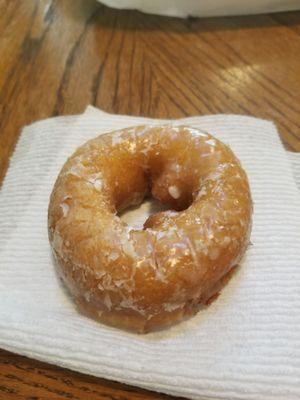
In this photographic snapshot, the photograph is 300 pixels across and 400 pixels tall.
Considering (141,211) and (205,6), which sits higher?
→ (205,6)

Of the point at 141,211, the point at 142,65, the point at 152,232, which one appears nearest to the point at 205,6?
the point at 142,65

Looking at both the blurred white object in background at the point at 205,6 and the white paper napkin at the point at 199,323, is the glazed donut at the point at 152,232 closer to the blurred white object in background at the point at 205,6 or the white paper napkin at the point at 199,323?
the white paper napkin at the point at 199,323

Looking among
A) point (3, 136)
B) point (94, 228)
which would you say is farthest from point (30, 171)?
point (94, 228)

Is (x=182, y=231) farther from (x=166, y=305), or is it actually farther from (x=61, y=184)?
(x=61, y=184)

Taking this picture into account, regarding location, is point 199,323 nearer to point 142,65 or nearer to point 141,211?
point 141,211

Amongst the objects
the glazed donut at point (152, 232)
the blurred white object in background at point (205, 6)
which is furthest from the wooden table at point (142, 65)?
the glazed donut at point (152, 232)

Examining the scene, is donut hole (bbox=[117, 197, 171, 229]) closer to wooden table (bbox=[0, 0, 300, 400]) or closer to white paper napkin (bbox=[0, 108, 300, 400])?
white paper napkin (bbox=[0, 108, 300, 400])

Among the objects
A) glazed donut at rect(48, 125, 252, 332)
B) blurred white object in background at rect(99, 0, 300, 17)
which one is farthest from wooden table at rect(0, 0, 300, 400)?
glazed donut at rect(48, 125, 252, 332)
